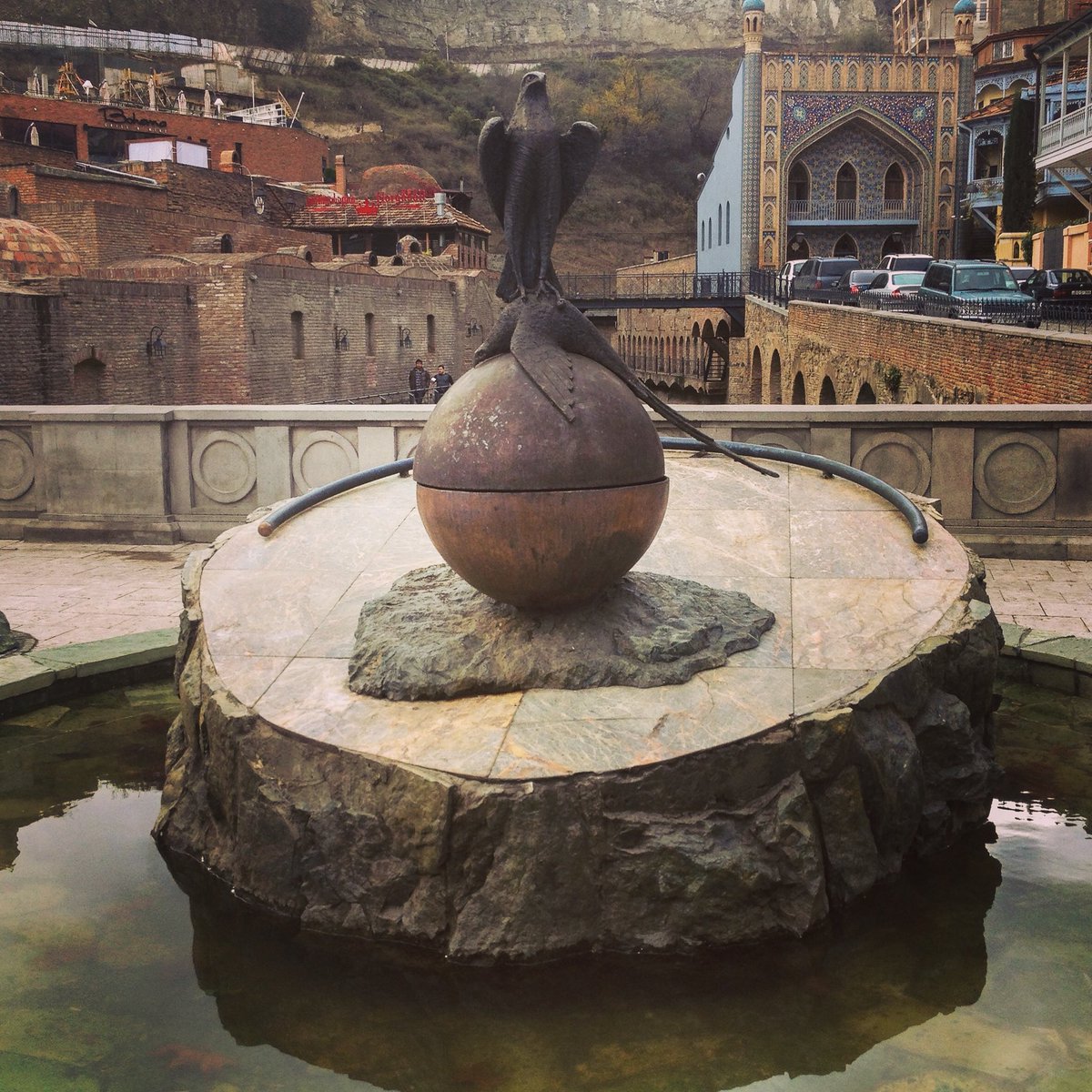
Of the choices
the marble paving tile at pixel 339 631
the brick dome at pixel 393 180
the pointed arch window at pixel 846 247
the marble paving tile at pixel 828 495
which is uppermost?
the brick dome at pixel 393 180

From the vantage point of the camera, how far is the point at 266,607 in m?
5.88

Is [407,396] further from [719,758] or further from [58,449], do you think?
[719,758]

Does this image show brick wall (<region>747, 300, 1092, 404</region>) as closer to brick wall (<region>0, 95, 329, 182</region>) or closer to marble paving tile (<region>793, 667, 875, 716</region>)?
marble paving tile (<region>793, 667, 875, 716</region>)

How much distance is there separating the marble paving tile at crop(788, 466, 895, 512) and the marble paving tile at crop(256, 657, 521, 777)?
2688mm

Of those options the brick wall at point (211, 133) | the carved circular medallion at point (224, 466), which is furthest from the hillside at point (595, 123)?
the carved circular medallion at point (224, 466)

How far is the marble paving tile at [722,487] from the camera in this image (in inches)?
281

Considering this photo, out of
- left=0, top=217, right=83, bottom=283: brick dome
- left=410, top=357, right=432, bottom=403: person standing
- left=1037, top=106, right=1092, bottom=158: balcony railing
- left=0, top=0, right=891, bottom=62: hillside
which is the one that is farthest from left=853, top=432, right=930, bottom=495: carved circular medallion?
left=0, top=0, right=891, bottom=62: hillside

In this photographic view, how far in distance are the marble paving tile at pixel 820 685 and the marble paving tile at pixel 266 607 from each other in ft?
6.88

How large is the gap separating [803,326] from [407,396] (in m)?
13.5

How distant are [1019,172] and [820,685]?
40865 millimetres

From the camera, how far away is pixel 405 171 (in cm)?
6356

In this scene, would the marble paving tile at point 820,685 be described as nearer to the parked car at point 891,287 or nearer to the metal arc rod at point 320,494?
the metal arc rod at point 320,494

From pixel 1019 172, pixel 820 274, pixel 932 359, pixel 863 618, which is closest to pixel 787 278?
pixel 820 274

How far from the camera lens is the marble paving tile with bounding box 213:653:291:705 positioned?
499cm
